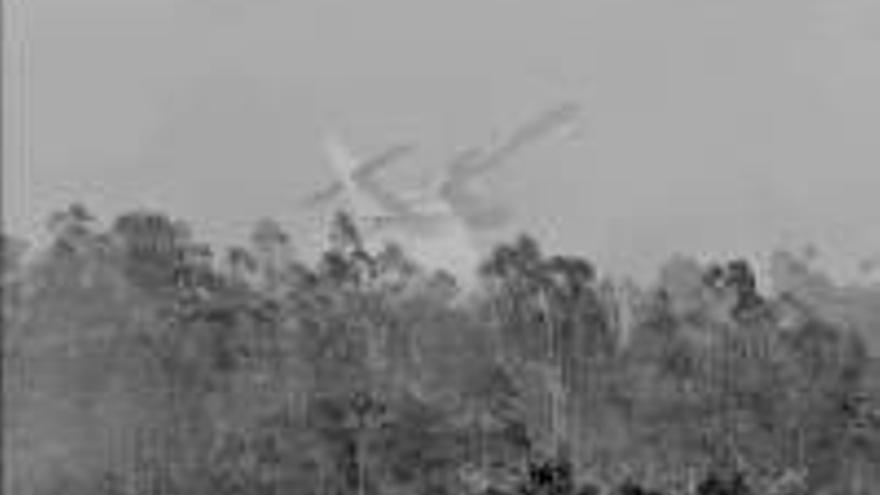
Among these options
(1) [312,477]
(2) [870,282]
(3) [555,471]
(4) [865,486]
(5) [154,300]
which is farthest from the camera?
(2) [870,282]

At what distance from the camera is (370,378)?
→ 95.0 metres

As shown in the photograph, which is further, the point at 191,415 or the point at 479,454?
the point at 191,415

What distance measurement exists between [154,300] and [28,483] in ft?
42.6

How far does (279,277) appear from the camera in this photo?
112m

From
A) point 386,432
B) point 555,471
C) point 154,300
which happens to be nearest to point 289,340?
point 154,300

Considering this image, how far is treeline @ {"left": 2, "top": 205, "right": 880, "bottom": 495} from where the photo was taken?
83938mm

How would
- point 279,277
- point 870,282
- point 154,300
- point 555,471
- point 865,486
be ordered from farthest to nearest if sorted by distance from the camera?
point 870,282 < point 279,277 < point 154,300 < point 865,486 < point 555,471

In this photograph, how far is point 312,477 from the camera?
8250 centimetres

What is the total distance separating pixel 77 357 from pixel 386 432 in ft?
52.4

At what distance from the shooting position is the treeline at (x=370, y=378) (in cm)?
8394

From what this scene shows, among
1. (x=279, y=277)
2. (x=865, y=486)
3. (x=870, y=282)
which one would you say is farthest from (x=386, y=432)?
(x=870, y=282)

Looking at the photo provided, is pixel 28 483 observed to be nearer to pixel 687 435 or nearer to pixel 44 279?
pixel 44 279

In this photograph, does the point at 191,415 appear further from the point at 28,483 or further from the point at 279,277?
the point at 279,277

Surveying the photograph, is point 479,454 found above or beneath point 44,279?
beneath
